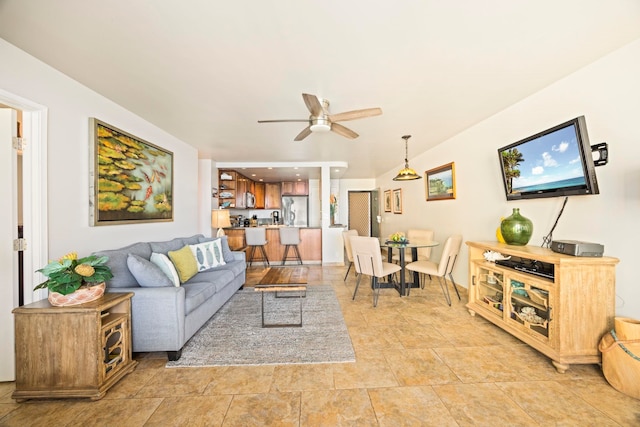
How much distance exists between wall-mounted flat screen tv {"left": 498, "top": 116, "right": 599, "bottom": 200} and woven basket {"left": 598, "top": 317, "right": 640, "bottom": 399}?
3.18ft

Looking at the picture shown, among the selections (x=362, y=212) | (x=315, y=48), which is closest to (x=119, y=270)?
(x=315, y=48)

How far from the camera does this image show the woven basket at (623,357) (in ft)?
5.23

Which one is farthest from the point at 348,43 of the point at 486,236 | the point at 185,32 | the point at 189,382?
the point at 486,236

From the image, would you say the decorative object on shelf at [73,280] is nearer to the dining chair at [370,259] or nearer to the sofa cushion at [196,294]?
the sofa cushion at [196,294]

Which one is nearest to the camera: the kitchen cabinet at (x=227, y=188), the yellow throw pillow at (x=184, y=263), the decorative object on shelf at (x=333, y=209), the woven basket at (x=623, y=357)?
the woven basket at (x=623, y=357)

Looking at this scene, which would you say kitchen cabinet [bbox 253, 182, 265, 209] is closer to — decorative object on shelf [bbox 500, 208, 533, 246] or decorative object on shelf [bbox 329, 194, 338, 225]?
decorative object on shelf [bbox 329, 194, 338, 225]

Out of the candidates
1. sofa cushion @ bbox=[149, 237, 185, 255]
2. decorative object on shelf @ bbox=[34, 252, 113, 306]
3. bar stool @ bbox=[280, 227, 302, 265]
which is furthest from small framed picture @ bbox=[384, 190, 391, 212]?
decorative object on shelf @ bbox=[34, 252, 113, 306]

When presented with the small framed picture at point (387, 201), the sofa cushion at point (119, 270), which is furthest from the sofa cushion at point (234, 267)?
the small framed picture at point (387, 201)

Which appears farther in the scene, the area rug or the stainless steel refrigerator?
the stainless steel refrigerator

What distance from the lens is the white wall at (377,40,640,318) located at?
1826 millimetres

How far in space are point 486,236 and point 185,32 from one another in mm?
3783

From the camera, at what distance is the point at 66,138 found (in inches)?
85.4

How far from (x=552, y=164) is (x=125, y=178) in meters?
4.28

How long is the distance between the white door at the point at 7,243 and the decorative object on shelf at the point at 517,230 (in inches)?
167
